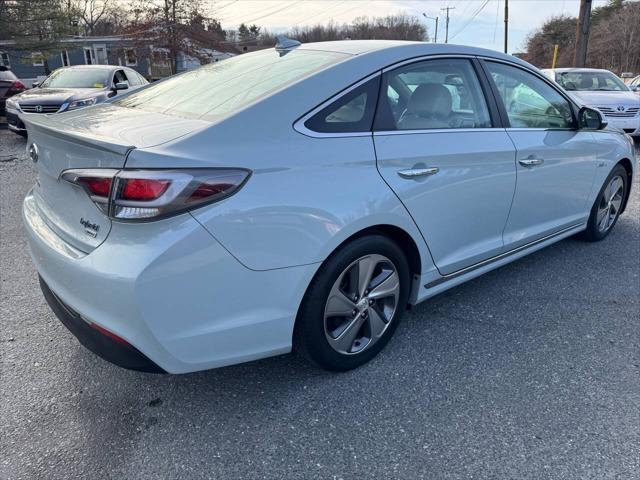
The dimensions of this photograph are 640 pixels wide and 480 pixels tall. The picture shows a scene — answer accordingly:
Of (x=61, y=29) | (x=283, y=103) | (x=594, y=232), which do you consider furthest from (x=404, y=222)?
(x=61, y=29)

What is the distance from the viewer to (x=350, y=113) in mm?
2424

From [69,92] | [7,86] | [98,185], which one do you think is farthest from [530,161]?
[7,86]

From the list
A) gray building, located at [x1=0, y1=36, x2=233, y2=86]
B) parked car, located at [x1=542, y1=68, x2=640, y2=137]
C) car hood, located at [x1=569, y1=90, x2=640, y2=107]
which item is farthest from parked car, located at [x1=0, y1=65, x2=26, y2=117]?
car hood, located at [x1=569, y1=90, x2=640, y2=107]

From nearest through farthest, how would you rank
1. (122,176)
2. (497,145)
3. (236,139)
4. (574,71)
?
1. (122,176)
2. (236,139)
3. (497,145)
4. (574,71)

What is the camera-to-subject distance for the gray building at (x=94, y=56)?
56.5 feet

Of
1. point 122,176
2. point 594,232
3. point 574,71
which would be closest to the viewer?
point 122,176

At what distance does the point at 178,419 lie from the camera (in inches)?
92.2

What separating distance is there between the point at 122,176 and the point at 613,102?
1084cm

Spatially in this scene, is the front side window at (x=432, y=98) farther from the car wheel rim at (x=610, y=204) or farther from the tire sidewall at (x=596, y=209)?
the car wheel rim at (x=610, y=204)

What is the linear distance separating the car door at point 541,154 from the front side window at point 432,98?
23cm

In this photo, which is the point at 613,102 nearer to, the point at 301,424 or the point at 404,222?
the point at 404,222

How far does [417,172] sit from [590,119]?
7.18ft

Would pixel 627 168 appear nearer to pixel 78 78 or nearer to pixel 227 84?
pixel 227 84

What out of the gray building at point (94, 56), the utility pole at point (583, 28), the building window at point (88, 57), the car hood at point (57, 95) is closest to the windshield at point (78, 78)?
the car hood at point (57, 95)
